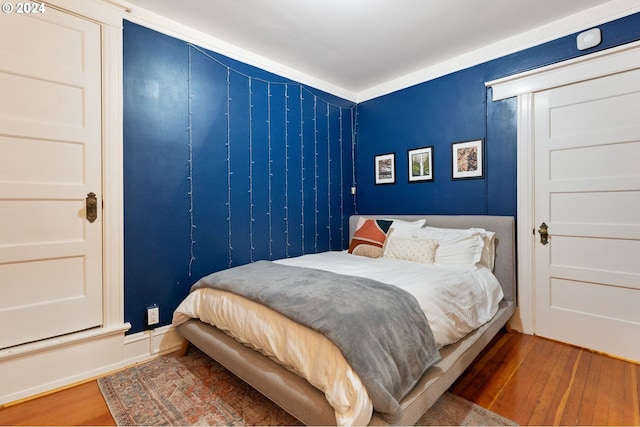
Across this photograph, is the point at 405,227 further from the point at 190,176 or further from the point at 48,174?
the point at 48,174

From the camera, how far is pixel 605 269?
2307 mm

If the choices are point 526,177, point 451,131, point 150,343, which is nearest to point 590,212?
point 526,177

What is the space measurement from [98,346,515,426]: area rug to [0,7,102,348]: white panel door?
21.8 inches

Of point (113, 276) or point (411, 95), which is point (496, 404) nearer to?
point (113, 276)

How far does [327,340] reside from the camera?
1.31 meters

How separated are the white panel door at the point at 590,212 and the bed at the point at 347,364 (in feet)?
1.03

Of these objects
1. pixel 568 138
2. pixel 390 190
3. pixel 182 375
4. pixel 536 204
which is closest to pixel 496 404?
pixel 536 204

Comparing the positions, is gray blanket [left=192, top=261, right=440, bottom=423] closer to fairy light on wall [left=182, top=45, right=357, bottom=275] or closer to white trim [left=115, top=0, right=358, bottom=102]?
fairy light on wall [left=182, top=45, right=357, bottom=275]

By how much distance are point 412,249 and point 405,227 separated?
1.40 ft

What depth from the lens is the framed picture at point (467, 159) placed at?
117 inches

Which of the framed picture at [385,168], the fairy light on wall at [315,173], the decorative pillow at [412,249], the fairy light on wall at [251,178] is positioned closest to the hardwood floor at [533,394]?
the decorative pillow at [412,249]

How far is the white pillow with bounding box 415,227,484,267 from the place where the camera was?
8.25 feet

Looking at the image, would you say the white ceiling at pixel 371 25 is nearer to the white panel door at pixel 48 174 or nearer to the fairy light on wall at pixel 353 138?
the white panel door at pixel 48 174

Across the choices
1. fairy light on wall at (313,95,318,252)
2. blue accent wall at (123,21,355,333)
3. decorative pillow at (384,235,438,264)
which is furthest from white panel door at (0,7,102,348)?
decorative pillow at (384,235,438,264)
